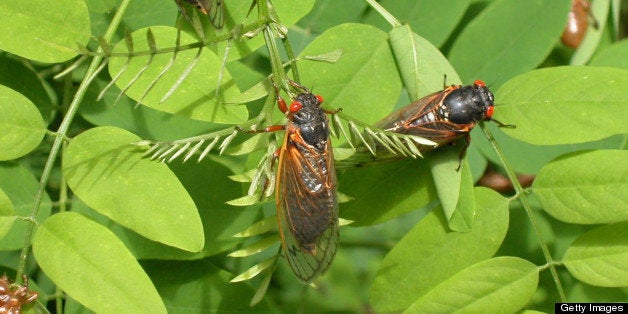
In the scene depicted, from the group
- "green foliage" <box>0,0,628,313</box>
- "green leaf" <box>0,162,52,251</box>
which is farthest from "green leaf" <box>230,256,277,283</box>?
"green leaf" <box>0,162,52,251</box>

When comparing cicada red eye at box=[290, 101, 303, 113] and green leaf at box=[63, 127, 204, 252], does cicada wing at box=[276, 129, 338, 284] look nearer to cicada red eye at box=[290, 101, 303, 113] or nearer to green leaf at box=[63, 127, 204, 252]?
cicada red eye at box=[290, 101, 303, 113]

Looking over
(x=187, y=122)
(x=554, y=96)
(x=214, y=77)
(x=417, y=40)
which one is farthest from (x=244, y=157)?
(x=554, y=96)

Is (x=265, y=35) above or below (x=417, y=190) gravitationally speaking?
above

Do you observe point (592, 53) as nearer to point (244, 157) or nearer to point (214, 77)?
point (244, 157)

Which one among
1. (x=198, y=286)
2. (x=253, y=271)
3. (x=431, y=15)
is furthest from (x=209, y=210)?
(x=431, y=15)

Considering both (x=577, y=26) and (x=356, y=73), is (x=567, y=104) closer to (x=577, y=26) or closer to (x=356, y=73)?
(x=356, y=73)
